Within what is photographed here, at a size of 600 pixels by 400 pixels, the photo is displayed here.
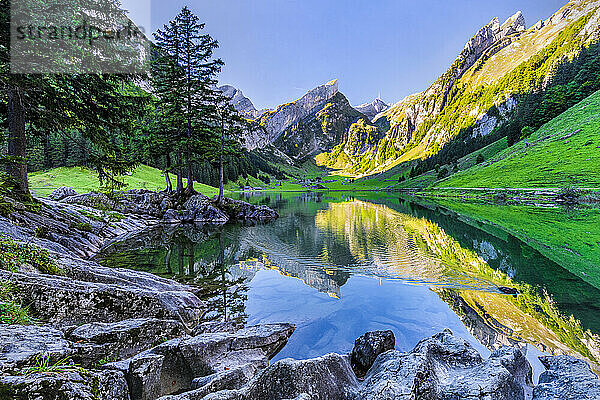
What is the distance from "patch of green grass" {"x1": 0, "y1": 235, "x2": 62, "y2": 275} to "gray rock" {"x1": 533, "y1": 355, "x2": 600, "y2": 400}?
14.8 meters

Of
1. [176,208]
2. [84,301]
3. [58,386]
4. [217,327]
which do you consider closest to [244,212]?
[176,208]

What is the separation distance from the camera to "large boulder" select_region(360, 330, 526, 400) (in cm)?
506

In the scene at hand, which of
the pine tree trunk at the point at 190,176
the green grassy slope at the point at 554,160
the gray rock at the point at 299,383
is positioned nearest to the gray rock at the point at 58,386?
the gray rock at the point at 299,383

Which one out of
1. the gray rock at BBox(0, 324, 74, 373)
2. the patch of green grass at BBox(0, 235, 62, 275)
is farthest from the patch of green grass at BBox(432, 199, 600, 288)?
the patch of green grass at BBox(0, 235, 62, 275)

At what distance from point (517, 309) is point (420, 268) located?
6.72 meters

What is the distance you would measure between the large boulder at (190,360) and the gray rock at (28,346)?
40.4 inches

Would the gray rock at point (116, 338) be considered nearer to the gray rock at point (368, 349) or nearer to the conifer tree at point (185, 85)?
the gray rock at point (368, 349)

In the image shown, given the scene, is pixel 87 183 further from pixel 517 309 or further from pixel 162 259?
pixel 517 309

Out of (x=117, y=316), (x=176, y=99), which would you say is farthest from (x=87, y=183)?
(x=117, y=316)

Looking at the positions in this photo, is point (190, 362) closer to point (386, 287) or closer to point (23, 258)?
point (23, 258)

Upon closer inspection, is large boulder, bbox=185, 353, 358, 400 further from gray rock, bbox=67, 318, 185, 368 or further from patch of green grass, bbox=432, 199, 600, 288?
patch of green grass, bbox=432, 199, 600, 288

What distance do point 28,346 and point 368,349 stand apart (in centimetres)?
821

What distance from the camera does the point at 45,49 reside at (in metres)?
12.7

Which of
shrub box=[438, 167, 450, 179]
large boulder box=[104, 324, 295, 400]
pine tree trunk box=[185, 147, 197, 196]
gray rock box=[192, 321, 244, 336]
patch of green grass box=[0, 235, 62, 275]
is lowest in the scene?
gray rock box=[192, 321, 244, 336]
